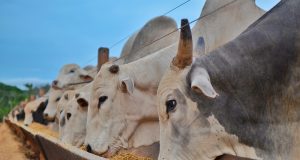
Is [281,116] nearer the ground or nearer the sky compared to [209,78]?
nearer the ground

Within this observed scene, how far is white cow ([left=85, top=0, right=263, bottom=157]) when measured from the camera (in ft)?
17.3

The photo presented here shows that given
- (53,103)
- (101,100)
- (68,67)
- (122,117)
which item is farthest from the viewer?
(68,67)

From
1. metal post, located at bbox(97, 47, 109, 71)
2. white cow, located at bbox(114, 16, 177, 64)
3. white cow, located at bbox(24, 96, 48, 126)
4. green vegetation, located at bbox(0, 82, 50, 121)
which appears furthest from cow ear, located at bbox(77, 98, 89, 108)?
green vegetation, located at bbox(0, 82, 50, 121)

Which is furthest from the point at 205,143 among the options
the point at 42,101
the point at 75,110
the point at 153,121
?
the point at 42,101

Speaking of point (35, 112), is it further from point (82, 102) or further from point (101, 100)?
point (101, 100)

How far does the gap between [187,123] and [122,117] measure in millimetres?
2084

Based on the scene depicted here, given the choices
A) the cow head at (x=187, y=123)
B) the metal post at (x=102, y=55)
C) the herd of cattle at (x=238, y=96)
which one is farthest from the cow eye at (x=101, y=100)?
the metal post at (x=102, y=55)

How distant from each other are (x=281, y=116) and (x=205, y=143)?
20.3 inches

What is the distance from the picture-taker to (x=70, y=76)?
12.0 m

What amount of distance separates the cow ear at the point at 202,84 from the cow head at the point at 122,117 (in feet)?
6.62

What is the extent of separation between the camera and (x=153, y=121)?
5.37 metres

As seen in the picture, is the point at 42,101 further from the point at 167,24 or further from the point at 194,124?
the point at 194,124

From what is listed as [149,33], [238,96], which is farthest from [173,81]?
[149,33]

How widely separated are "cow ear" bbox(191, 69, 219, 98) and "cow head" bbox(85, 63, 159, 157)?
2.02 m
